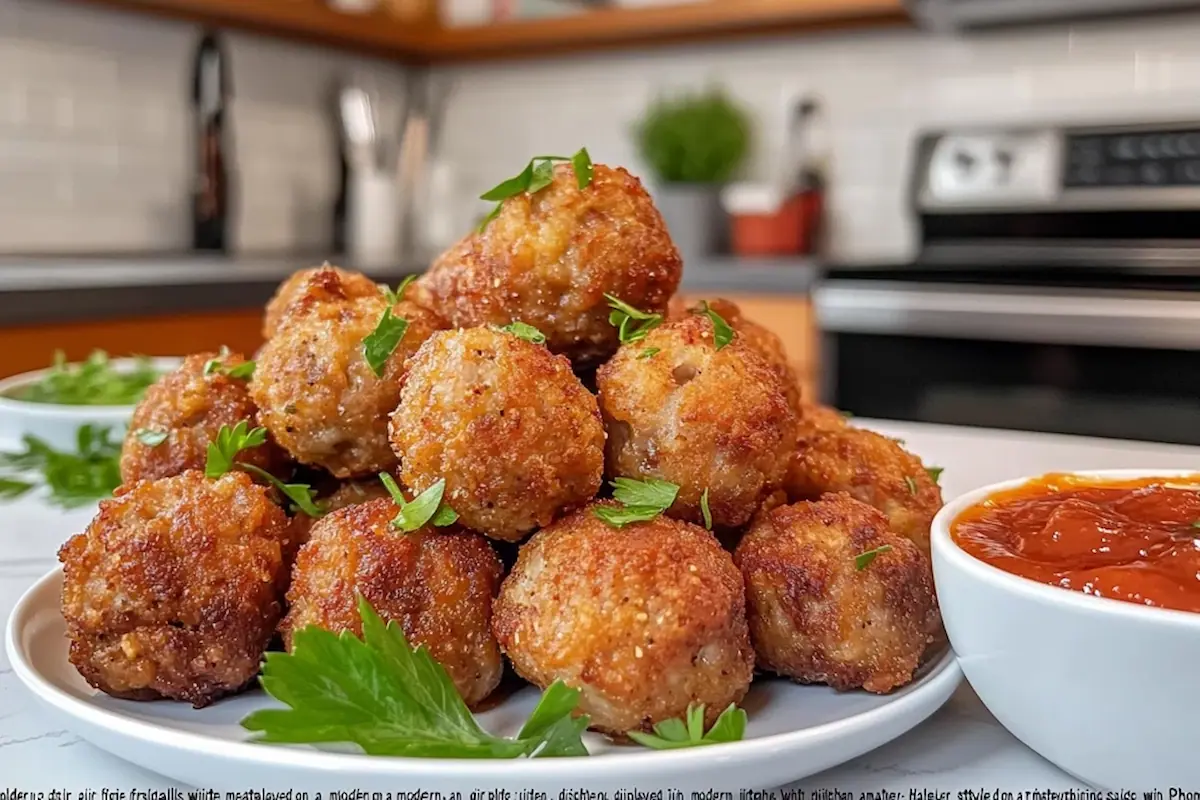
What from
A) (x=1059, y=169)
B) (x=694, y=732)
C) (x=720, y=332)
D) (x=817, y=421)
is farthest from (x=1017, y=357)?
(x=694, y=732)

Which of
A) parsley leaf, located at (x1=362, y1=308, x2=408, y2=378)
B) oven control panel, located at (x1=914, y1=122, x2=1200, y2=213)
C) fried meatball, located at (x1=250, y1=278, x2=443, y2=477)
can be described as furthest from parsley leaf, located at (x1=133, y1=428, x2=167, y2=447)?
oven control panel, located at (x1=914, y1=122, x2=1200, y2=213)

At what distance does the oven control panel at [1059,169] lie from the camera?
2838 mm

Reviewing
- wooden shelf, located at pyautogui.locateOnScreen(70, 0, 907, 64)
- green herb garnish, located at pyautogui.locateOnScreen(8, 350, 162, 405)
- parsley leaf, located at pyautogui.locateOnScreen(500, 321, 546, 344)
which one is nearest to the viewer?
parsley leaf, located at pyautogui.locateOnScreen(500, 321, 546, 344)

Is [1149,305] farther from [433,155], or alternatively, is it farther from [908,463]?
[433,155]

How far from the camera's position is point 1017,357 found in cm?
249

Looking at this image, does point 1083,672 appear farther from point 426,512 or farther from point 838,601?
point 426,512

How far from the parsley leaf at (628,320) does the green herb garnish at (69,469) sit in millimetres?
692

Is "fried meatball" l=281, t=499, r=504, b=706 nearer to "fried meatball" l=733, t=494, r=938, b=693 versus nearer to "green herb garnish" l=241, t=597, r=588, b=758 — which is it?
"green herb garnish" l=241, t=597, r=588, b=758

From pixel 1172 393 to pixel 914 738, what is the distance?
76.0 inches

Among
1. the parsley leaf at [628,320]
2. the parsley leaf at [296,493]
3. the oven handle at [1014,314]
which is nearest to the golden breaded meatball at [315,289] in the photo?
the parsley leaf at [296,493]

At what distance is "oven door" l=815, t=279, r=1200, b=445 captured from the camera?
Answer: 7.63 ft

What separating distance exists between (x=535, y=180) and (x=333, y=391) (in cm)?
24

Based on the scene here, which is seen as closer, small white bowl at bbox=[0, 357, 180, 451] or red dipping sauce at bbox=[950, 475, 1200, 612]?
red dipping sauce at bbox=[950, 475, 1200, 612]

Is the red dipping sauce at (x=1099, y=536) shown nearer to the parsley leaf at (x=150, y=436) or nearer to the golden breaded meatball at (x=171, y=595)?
the golden breaded meatball at (x=171, y=595)
